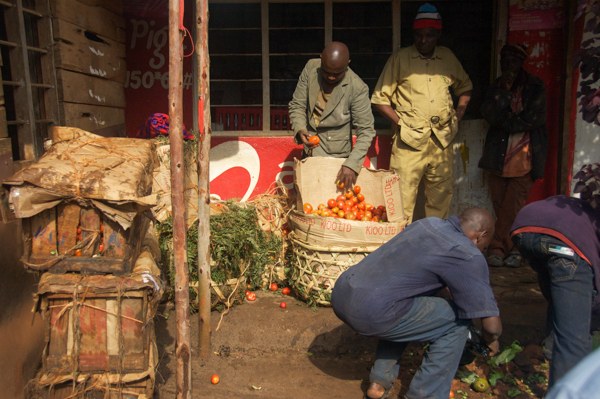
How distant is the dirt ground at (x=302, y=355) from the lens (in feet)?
10.7

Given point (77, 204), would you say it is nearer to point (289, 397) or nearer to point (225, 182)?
point (289, 397)

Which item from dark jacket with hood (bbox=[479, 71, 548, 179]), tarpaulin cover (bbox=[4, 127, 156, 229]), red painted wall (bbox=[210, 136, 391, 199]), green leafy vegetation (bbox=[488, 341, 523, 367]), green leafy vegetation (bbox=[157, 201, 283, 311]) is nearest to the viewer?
tarpaulin cover (bbox=[4, 127, 156, 229])

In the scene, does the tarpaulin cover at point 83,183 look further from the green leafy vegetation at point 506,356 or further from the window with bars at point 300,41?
the window with bars at point 300,41

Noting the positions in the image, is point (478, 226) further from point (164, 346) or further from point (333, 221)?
point (164, 346)

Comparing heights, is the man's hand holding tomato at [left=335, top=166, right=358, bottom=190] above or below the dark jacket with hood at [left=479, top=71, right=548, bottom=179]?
below

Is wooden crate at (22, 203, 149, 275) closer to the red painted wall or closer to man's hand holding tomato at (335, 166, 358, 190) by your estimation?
man's hand holding tomato at (335, 166, 358, 190)

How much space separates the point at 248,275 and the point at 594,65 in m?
3.28

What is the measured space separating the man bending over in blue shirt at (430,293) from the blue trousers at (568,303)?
0.36 metres

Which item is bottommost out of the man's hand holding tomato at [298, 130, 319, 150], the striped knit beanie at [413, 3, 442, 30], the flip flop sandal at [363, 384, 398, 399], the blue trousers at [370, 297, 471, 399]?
the flip flop sandal at [363, 384, 398, 399]

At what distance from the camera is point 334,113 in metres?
4.50

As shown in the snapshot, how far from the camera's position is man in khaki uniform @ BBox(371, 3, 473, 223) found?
4.66m

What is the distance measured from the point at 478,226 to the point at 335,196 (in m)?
2.19

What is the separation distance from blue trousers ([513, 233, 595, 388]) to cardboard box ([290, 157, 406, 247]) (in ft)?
4.57

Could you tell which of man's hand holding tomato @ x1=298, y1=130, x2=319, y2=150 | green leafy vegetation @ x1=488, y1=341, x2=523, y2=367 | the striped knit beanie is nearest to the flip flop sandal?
green leafy vegetation @ x1=488, y1=341, x2=523, y2=367
